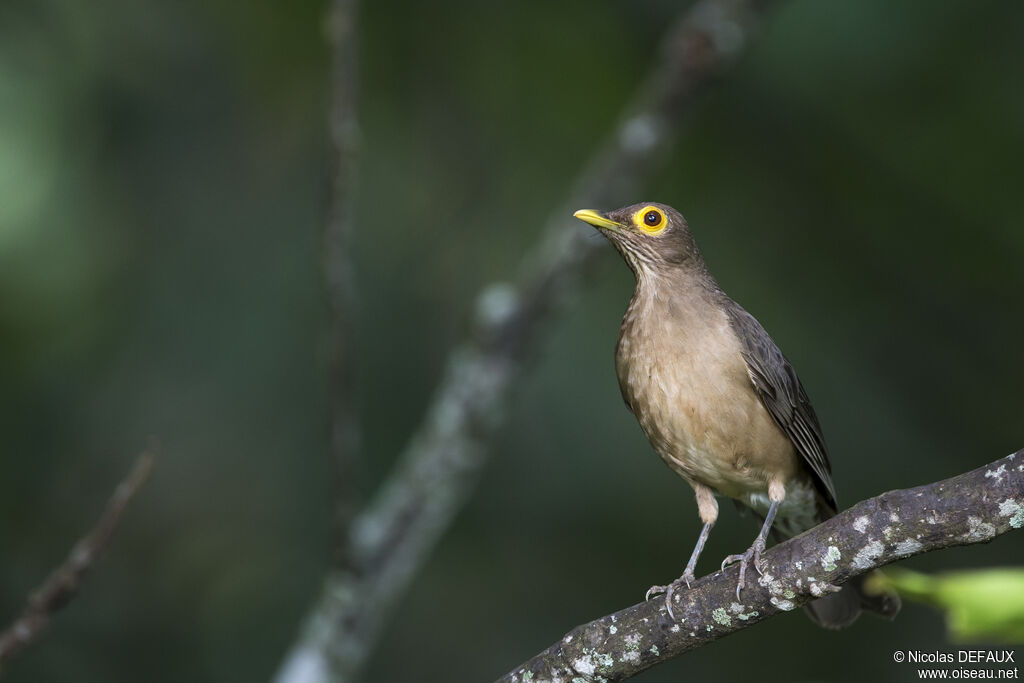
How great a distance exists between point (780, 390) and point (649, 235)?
926 millimetres

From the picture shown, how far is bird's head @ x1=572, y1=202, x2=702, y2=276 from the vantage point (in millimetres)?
5000

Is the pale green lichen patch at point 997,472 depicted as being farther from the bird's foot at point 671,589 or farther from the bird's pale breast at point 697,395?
the bird's pale breast at point 697,395

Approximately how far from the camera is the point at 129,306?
7.95 m

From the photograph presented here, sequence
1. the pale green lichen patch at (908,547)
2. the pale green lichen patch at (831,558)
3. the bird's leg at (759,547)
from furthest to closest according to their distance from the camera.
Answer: the bird's leg at (759,547), the pale green lichen patch at (831,558), the pale green lichen patch at (908,547)

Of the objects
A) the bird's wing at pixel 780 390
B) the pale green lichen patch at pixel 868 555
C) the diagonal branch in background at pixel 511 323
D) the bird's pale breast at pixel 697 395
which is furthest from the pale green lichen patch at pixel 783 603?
the diagonal branch in background at pixel 511 323

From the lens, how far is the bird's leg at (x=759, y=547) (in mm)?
3576

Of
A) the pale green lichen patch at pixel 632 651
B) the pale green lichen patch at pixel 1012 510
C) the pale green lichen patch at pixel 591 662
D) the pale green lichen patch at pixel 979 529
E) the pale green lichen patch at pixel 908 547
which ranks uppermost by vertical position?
the pale green lichen patch at pixel 1012 510

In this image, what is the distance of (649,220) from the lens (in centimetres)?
508

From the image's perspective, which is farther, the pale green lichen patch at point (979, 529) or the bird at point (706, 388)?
the bird at point (706, 388)

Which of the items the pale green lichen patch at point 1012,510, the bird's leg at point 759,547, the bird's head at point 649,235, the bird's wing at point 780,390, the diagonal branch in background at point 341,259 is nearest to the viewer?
the pale green lichen patch at point 1012,510

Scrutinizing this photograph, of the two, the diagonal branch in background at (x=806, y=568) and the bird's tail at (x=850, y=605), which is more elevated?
the bird's tail at (x=850, y=605)

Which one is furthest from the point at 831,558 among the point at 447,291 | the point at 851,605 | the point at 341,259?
the point at 447,291

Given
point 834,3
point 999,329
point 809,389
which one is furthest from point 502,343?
point 999,329

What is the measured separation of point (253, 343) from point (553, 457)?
7.39 feet
